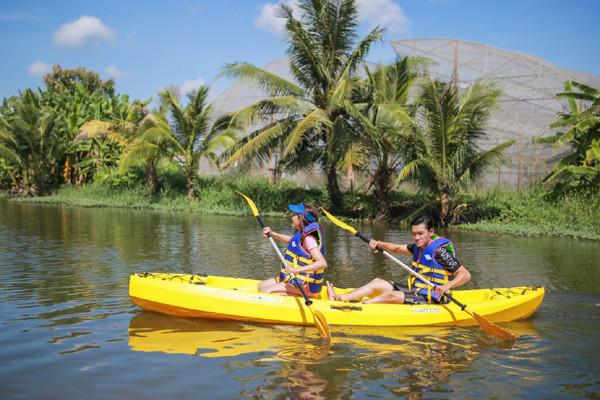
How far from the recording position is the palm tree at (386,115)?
1612 cm

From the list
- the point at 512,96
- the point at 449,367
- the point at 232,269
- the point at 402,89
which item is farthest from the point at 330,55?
Answer: the point at 449,367

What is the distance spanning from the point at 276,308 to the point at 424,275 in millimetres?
1647

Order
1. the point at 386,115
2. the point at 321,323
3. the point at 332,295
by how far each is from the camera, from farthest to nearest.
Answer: the point at 386,115, the point at 332,295, the point at 321,323

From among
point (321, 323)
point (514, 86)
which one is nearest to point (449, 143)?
point (514, 86)

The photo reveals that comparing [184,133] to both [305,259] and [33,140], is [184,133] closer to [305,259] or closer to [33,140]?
[33,140]

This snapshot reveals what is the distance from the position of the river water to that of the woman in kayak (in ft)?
1.87

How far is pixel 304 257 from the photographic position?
616 cm

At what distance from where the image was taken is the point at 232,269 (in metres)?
8.80

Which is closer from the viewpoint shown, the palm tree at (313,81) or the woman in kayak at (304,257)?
the woman in kayak at (304,257)

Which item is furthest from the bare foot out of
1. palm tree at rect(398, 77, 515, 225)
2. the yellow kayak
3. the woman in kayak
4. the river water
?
palm tree at rect(398, 77, 515, 225)

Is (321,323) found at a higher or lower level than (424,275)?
lower

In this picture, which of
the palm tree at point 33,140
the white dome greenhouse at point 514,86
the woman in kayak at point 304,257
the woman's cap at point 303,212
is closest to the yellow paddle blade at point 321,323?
the woman in kayak at point 304,257

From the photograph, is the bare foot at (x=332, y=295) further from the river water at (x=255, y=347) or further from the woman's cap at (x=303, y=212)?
the woman's cap at (x=303, y=212)

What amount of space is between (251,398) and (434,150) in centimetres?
1254
